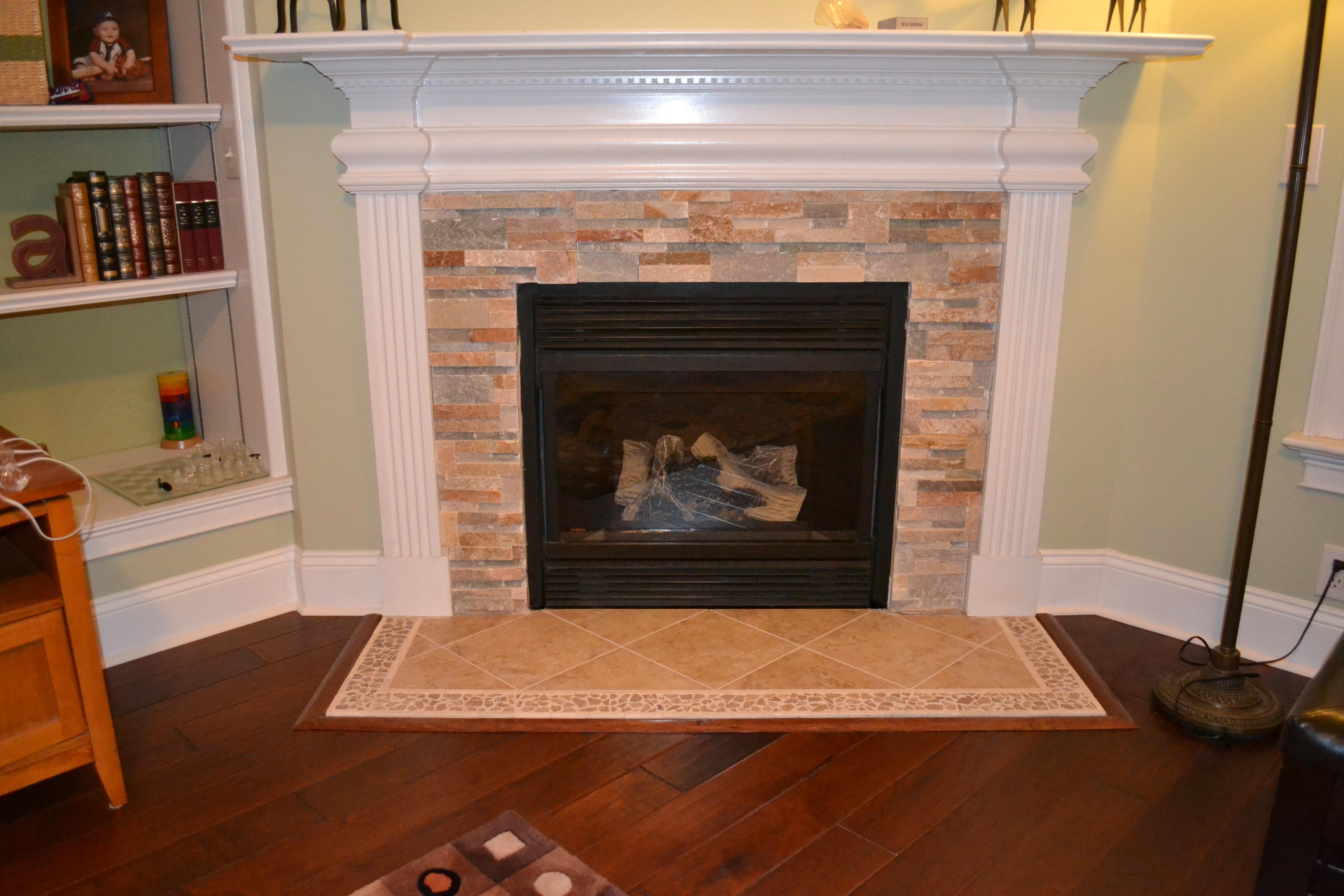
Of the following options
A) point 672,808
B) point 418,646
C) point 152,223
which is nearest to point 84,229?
point 152,223

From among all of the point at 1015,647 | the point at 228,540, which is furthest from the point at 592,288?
the point at 1015,647

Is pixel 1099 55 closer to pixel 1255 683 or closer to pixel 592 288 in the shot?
pixel 592 288

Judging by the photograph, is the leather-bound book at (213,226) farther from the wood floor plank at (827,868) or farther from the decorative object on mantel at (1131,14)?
the decorative object on mantel at (1131,14)

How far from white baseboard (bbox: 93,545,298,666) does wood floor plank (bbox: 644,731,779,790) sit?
4.27 ft

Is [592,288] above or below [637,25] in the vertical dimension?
below

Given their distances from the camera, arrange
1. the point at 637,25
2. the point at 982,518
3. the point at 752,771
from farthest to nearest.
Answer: the point at 982,518 < the point at 637,25 < the point at 752,771

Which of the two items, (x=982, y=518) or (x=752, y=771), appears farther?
(x=982, y=518)

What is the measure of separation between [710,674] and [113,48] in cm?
213

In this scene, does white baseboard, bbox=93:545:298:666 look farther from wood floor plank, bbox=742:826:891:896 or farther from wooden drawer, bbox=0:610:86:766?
wood floor plank, bbox=742:826:891:896

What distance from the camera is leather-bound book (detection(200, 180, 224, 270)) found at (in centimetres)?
277

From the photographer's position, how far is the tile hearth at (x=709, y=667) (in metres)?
2.43

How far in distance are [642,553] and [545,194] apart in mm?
982

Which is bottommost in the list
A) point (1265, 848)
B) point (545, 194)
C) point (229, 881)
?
point (229, 881)

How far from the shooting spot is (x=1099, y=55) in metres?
2.42
